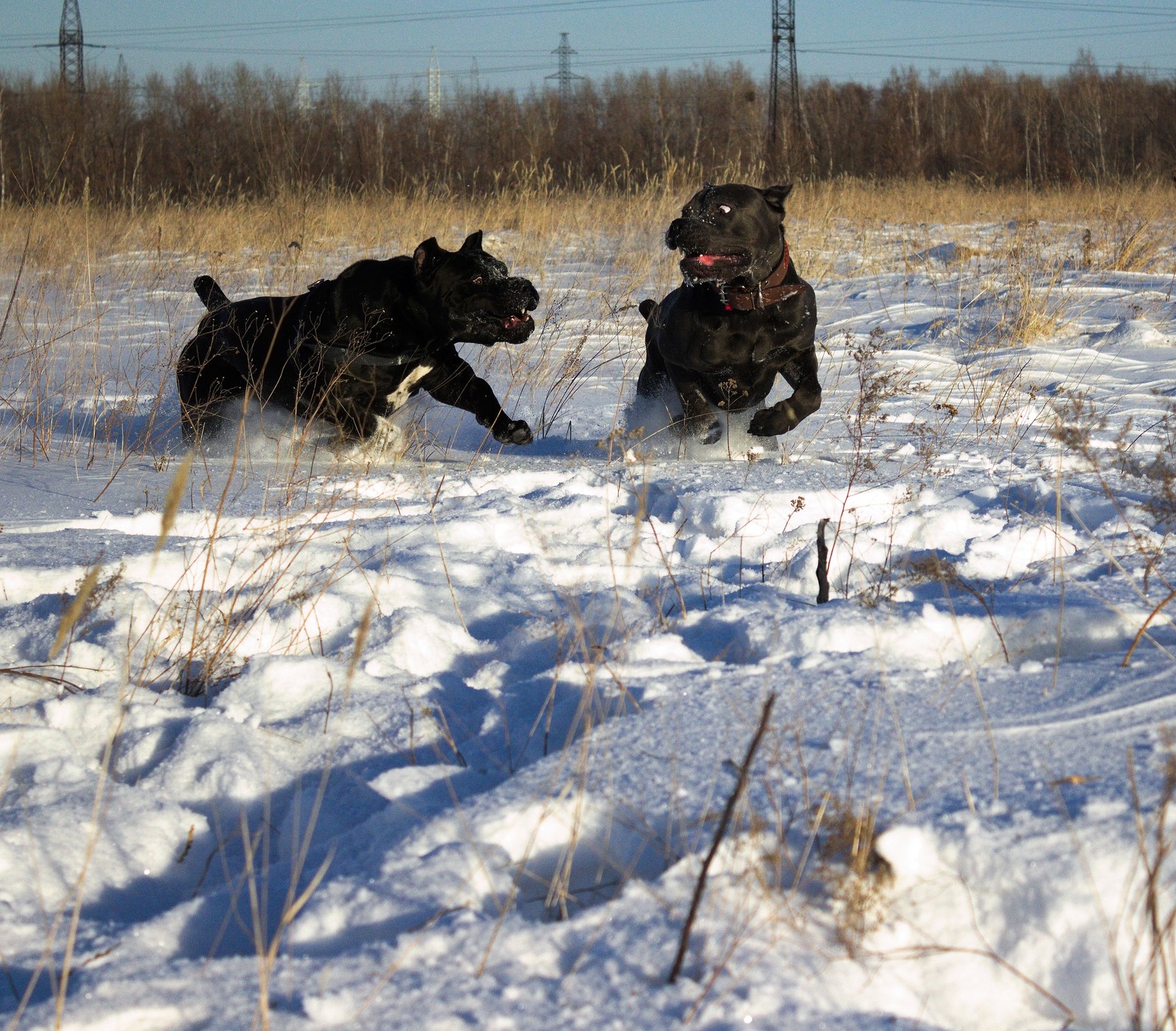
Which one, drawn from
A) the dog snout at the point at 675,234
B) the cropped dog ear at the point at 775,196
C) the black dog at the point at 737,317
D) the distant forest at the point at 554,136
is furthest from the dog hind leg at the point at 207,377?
the distant forest at the point at 554,136

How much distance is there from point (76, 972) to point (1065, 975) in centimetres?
116

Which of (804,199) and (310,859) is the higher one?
(804,199)

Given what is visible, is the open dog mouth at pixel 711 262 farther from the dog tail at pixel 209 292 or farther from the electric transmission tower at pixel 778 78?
the electric transmission tower at pixel 778 78

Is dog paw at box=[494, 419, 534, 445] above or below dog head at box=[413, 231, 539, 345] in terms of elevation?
below

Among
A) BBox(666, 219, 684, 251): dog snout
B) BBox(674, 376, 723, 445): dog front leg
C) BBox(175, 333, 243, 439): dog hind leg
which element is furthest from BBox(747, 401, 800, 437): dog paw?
A: BBox(175, 333, 243, 439): dog hind leg

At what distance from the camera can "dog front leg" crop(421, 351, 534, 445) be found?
14.3 feet

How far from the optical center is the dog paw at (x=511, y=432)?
4340 millimetres

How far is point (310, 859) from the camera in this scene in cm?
155

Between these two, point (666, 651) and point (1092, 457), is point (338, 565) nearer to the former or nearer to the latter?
point (666, 651)

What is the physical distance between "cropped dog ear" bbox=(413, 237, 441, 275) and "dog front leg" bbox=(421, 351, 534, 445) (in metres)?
0.40

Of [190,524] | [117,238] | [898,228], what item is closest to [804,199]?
[898,228]

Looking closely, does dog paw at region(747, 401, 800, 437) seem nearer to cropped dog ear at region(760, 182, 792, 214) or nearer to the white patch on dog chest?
cropped dog ear at region(760, 182, 792, 214)

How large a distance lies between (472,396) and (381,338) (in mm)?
443

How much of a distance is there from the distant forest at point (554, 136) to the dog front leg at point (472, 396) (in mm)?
9123
